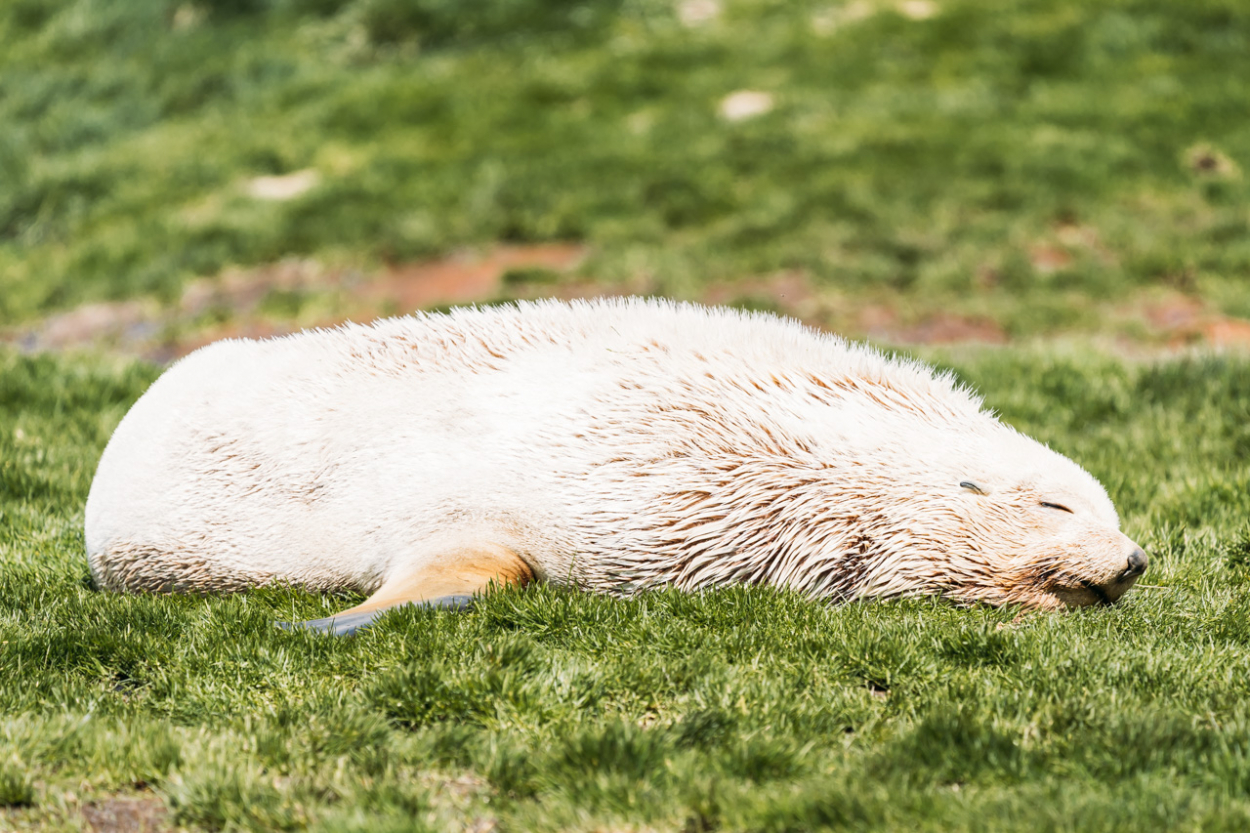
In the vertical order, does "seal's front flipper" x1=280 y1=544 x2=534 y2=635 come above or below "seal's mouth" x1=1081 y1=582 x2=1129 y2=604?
above

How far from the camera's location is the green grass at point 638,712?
2965 millimetres

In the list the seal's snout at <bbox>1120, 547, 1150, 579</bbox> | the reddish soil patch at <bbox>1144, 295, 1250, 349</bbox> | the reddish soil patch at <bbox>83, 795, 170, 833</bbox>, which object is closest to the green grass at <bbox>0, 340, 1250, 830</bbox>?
the reddish soil patch at <bbox>83, 795, 170, 833</bbox>

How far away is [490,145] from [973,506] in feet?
35.4

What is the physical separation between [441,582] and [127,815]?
1319 mm

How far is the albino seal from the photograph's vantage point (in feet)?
14.1

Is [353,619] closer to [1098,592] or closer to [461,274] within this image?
[1098,592]

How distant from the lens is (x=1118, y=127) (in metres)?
13.2

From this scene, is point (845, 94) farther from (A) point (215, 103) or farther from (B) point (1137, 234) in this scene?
(A) point (215, 103)

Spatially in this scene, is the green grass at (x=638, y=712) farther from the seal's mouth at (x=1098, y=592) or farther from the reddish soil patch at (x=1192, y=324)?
the reddish soil patch at (x=1192, y=324)

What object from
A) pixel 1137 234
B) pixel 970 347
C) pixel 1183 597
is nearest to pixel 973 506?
pixel 1183 597

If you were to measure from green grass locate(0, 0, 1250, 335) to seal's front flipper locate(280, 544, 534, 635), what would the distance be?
7698 mm

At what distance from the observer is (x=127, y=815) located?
300cm

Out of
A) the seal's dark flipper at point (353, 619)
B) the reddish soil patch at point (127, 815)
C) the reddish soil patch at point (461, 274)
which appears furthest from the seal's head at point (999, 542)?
the reddish soil patch at point (461, 274)

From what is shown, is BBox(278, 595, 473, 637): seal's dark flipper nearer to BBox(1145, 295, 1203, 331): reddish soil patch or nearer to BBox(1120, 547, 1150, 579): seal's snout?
BBox(1120, 547, 1150, 579): seal's snout
